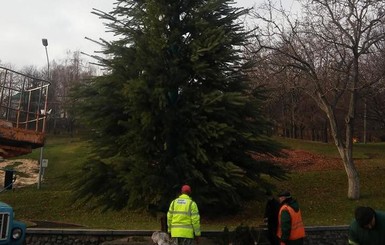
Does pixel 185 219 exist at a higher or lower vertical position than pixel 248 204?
higher

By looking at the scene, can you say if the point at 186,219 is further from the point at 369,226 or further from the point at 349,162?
the point at 349,162

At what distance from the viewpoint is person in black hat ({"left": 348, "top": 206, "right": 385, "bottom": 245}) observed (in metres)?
4.67

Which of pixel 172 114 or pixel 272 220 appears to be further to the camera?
pixel 172 114

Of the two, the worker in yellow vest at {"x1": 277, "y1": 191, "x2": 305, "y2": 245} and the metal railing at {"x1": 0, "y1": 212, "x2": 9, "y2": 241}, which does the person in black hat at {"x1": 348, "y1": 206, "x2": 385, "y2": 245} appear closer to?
the worker in yellow vest at {"x1": 277, "y1": 191, "x2": 305, "y2": 245}

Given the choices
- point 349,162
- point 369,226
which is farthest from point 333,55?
point 369,226

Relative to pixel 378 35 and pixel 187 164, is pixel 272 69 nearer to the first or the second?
pixel 378 35

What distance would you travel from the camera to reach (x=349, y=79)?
20.3 meters

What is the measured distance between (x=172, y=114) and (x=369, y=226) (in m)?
9.03

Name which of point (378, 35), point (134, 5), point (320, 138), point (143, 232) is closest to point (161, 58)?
point (134, 5)

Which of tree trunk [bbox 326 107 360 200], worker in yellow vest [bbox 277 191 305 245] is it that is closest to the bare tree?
tree trunk [bbox 326 107 360 200]

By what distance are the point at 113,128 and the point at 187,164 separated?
2.70 m

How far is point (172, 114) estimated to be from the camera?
13.3 m

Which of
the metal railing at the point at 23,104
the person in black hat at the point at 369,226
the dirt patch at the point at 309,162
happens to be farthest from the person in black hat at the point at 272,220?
the dirt patch at the point at 309,162

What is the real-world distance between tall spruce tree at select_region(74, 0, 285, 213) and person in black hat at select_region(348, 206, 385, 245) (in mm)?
7863
